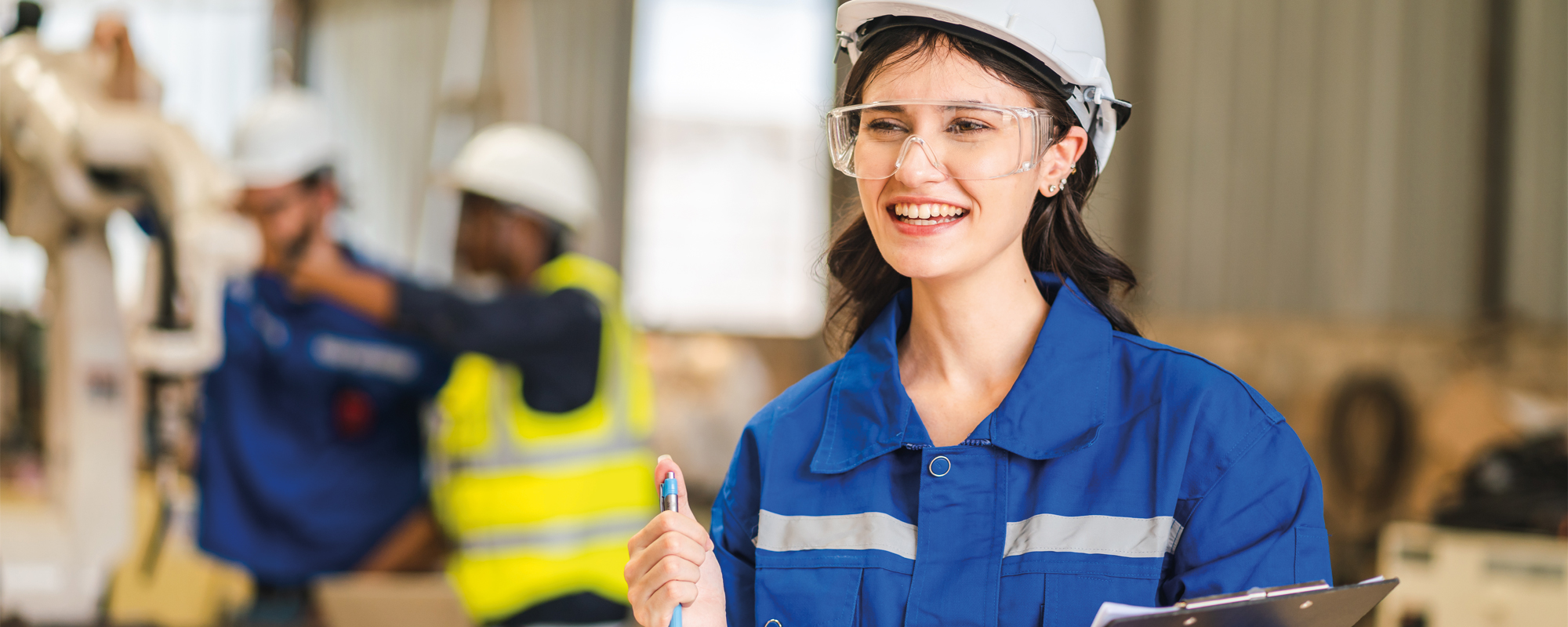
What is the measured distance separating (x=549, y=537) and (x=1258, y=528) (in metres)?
2.43

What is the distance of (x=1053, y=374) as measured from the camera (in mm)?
1448

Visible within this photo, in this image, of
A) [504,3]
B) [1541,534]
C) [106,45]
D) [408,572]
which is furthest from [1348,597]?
[504,3]

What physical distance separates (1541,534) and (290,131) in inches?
179

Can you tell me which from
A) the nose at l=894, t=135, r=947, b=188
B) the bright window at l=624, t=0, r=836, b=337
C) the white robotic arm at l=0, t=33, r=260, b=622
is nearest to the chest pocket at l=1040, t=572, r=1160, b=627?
the nose at l=894, t=135, r=947, b=188

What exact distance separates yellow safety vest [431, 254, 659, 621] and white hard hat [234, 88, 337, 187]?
1021mm

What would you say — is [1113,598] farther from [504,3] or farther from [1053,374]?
[504,3]

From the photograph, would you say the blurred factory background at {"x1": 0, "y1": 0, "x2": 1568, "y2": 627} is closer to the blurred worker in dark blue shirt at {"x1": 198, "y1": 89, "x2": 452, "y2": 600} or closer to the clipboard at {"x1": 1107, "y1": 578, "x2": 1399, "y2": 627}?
the blurred worker in dark blue shirt at {"x1": 198, "y1": 89, "x2": 452, "y2": 600}

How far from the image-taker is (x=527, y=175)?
3.93 m

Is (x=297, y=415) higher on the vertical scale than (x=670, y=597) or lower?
lower

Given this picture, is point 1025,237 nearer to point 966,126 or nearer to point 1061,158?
point 1061,158

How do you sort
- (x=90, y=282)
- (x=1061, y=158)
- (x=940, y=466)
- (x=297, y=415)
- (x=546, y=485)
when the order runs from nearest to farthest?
(x=940, y=466) → (x=1061, y=158) → (x=90, y=282) → (x=546, y=485) → (x=297, y=415)

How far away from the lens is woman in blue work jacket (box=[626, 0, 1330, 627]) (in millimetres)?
1325

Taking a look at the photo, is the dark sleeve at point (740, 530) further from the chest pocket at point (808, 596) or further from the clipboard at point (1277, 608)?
the clipboard at point (1277, 608)

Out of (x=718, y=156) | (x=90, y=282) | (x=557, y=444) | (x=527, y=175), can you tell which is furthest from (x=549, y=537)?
(x=718, y=156)
